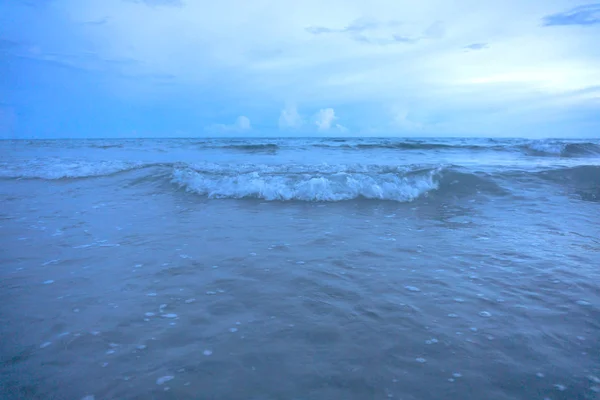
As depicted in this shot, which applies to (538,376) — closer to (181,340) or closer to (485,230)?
(181,340)

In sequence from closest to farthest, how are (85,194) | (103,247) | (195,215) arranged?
(103,247) → (195,215) → (85,194)

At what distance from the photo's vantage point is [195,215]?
7367 millimetres

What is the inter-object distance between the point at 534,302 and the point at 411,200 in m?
5.45

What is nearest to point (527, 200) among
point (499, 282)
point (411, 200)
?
point (411, 200)

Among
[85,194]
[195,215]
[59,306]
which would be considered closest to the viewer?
[59,306]

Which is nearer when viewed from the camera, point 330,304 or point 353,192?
point 330,304

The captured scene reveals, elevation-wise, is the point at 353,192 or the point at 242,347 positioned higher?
the point at 353,192

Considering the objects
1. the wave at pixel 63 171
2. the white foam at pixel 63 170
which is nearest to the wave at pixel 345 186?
the wave at pixel 63 171

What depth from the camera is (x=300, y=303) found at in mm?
3498

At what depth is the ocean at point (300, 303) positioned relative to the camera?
7.88ft

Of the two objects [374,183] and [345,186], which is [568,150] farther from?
[345,186]

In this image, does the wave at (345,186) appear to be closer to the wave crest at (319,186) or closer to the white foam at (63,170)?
the wave crest at (319,186)

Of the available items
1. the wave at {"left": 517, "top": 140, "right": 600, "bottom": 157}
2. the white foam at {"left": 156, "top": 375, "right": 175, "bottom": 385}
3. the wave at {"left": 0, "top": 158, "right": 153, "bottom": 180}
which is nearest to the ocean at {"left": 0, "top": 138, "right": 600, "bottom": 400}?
the white foam at {"left": 156, "top": 375, "right": 175, "bottom": 385}

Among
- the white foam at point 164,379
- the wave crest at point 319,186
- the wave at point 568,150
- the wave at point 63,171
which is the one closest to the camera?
the white foam at point 164,379
